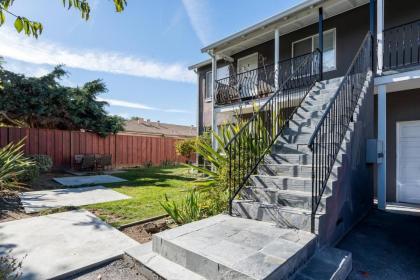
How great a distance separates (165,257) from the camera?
2.97 meters

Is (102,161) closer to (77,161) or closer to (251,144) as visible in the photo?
(77,161)

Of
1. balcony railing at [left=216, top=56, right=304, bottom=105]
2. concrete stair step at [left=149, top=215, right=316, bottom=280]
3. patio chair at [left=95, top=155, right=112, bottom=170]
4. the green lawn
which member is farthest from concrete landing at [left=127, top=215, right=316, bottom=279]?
patio chair at [left=95, top=155, right=112, bottom=170]

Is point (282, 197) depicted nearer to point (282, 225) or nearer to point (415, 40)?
point (282, 225)

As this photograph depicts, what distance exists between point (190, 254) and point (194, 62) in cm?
1168

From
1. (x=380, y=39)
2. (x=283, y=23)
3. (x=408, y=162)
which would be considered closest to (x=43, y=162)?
(x=283, y=23)

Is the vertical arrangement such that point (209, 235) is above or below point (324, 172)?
below

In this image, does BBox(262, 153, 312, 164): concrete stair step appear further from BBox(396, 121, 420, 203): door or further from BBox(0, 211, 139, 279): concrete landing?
BBox(396, 121, 420, 203): door

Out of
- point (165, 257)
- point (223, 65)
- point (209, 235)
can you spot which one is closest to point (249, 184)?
point (209, 235)

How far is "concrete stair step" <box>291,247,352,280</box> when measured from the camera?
8.37ft

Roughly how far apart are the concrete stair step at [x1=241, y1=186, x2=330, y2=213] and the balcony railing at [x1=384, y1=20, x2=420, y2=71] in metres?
4.94

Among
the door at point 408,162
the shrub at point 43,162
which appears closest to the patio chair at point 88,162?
the shrub at point 43,162

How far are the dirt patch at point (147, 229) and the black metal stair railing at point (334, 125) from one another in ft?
8.43

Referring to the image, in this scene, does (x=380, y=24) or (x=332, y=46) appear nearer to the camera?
(x=380, y=24)

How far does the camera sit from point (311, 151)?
3.61m
